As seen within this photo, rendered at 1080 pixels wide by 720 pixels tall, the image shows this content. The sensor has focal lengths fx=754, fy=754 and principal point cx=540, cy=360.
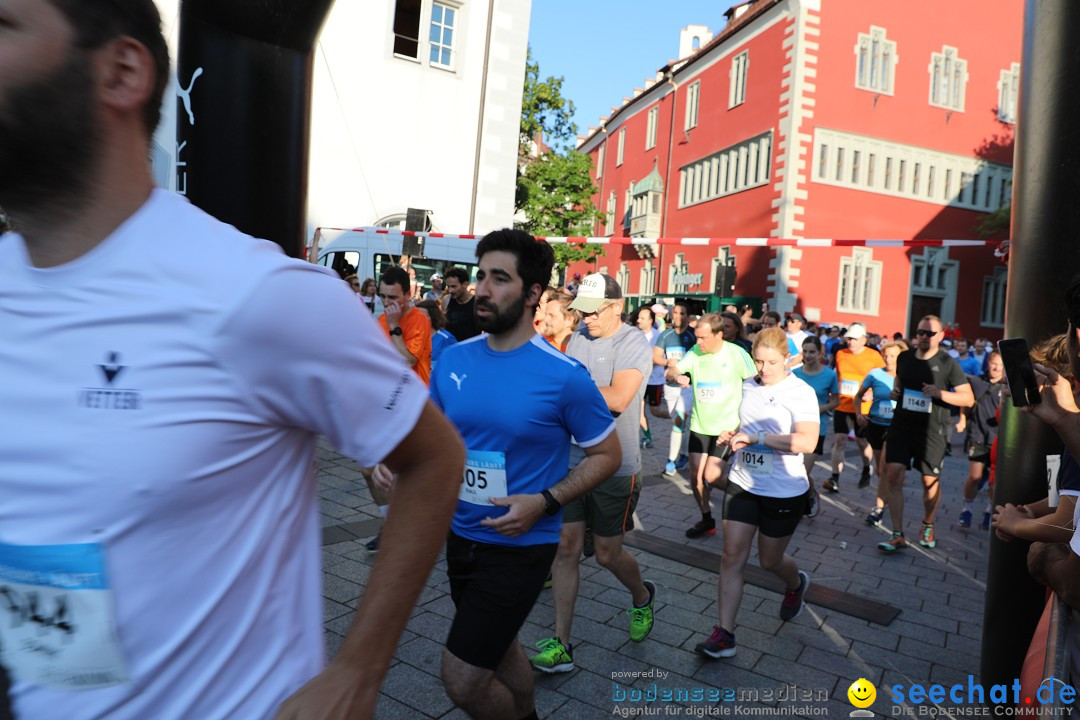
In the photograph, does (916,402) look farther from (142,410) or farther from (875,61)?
(875,61)

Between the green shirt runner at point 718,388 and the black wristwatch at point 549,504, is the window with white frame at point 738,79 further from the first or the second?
the black wristwatch at point 549,504

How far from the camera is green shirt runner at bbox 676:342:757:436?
7.17 metres

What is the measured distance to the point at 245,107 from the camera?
9.49 ft

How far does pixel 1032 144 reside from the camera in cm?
360

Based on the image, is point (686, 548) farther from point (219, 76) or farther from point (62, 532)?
point (62, 532)

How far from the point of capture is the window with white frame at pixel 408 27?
53.9ft

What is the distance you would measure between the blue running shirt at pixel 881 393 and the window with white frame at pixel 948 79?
81.2ft

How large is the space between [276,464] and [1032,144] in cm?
391

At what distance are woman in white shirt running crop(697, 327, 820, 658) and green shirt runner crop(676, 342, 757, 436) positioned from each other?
2.31 meters

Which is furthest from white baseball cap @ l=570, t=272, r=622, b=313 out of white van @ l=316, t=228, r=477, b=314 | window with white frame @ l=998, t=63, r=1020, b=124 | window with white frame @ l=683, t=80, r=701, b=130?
window with white frame @ l=998, t=63, r=1020, b=124

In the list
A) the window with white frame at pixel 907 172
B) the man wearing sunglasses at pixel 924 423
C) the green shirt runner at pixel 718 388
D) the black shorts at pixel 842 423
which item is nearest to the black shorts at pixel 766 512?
the green shirt runner at pixel 718 388

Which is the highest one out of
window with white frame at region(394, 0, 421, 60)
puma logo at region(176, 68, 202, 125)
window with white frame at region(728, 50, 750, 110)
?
window with white frame at region(728, 50, 750, 110)

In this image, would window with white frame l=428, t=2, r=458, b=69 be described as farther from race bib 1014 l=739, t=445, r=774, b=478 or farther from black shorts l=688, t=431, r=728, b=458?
race bib 1014 l=739, t=445, r=774, b=478

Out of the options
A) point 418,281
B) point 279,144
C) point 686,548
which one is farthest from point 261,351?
point 418,281
